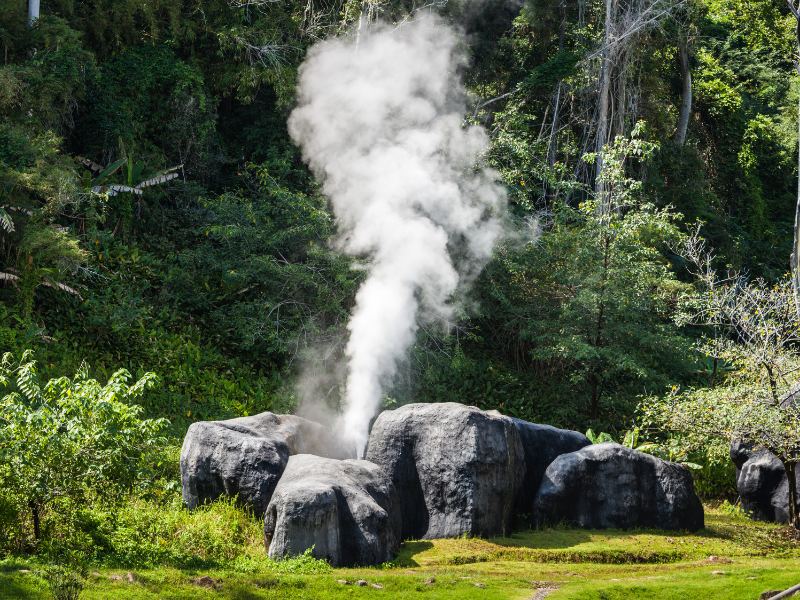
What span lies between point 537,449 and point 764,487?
3.69 meters

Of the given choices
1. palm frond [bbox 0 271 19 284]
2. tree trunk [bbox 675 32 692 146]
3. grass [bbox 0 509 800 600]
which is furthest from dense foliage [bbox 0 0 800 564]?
grass [bbox 0 509 800 600]

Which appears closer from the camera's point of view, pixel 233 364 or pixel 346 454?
pixel 346 454

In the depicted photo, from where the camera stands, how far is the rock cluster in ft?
37.7

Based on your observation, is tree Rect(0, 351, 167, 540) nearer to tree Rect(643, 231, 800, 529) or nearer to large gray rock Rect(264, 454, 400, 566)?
large gray rock Rect(264, 454, 400, 566)

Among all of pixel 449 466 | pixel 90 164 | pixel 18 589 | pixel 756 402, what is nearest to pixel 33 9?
pixel 90 164

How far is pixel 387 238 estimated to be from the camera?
A: 64.9ft

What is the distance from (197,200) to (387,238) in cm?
524

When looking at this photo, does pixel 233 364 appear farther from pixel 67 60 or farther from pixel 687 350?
pixel 687 350

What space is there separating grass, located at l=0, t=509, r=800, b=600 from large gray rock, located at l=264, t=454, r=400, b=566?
27cm

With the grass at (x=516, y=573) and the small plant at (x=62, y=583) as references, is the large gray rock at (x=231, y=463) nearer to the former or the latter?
the grass at (x=516, y=573)

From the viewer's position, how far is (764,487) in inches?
627

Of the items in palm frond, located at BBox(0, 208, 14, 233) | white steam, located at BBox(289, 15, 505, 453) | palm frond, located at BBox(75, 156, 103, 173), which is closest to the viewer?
palm frond, located at BBox(0, 208, 14, 233)

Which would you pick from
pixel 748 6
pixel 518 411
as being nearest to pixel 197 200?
pixel 518 411

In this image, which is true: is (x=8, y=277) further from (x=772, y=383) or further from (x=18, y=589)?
(x=772, y=383)
